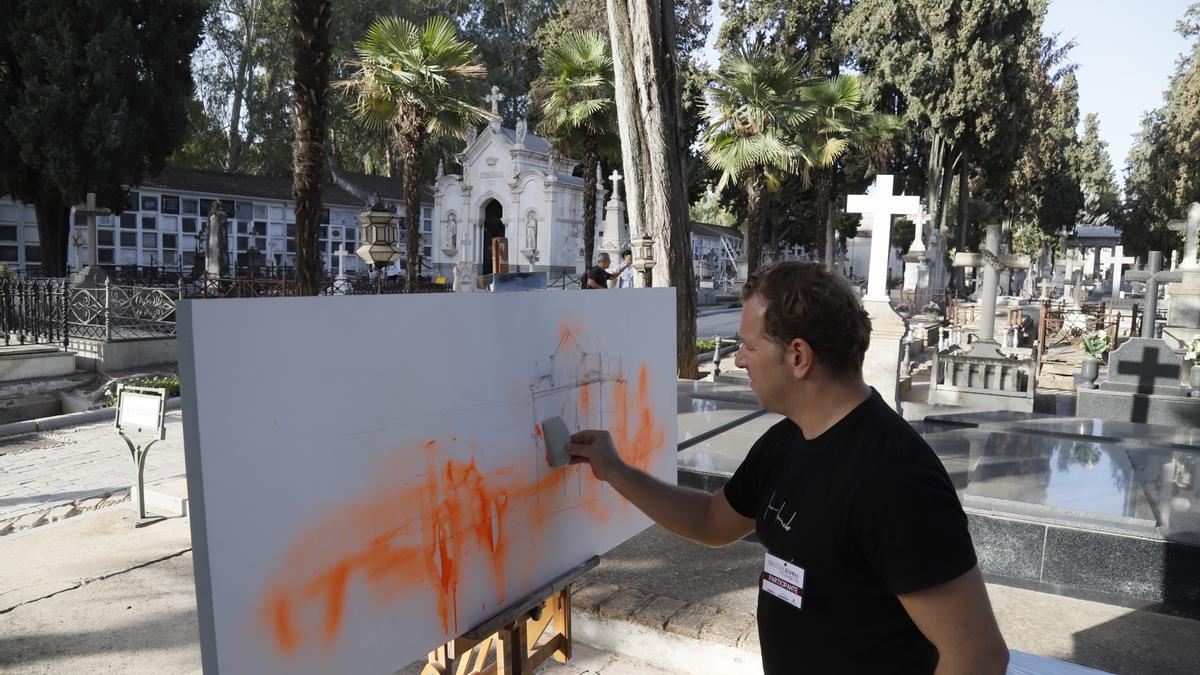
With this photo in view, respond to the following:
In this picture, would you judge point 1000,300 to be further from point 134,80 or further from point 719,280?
point 134,80

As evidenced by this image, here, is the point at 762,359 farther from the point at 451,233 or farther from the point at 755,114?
the point at 451,233

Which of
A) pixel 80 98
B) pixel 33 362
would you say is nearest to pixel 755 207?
pixel 33 362

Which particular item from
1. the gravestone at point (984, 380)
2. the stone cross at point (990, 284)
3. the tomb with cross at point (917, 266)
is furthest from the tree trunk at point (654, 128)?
the tomb with cross at point (917, 266)

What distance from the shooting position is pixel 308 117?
9.25 meters

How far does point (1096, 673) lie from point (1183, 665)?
100cm

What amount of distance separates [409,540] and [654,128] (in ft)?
25.7

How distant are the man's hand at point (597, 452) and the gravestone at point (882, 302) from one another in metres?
6.49

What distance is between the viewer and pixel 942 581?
1.31 metres

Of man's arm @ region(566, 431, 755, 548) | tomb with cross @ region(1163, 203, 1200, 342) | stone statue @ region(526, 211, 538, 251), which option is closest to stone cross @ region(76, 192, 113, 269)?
stone statue @ region(526, 211, 538, 251)

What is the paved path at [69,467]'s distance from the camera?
6.21 metres

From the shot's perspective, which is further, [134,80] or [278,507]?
[134,80]

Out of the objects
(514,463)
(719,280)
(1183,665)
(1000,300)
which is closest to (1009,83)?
(1000,300)

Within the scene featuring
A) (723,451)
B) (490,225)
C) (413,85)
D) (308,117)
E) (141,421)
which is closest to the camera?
(141,421)

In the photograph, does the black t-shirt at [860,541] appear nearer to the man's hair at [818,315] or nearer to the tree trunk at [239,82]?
the man's hair at [818,315]
